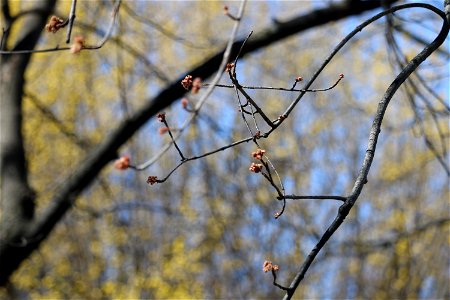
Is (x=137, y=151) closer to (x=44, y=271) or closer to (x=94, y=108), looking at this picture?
(x=94, y=108)

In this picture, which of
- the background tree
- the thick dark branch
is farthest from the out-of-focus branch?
the background tree

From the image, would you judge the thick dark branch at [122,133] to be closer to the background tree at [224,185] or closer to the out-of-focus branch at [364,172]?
the background tree at [224,185]

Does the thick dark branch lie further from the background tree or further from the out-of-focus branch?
the out-of-focus branch

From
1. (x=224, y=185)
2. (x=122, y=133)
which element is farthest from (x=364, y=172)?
(x=224, y=185)

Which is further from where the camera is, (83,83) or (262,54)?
(262,54)

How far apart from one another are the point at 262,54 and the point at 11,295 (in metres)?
5.05

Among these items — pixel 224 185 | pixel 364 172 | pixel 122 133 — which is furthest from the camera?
pixel 224 185

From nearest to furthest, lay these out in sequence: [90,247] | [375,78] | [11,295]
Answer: [11,295] < [90,247] < [375,78]

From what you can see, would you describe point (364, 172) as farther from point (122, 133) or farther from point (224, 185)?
point (224, 185)

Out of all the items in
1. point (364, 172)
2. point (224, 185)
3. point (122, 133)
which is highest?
point (224, 185)

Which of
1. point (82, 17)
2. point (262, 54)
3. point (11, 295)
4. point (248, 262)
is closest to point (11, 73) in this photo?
point (82, 17)

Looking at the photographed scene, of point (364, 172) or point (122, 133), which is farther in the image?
point (122, 133)

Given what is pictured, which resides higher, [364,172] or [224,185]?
[224,185]

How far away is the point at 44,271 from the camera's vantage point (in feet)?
30.6
